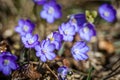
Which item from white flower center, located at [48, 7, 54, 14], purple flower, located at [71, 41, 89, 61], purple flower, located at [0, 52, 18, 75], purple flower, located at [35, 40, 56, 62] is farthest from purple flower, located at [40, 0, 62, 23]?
purple flower, located at [0, 52, 18, 75]

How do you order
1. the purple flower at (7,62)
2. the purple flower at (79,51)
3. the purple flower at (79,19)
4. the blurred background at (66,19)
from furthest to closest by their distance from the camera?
1. the blurred background at (66,19)
2. the purple flower at (79,19)
3. the purple flower at (79,51)
4. the purple flower at (7,62)

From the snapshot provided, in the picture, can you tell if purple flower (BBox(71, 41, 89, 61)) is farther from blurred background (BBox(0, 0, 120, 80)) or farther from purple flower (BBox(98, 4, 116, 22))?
purple flower (BBox(98, 4, 116, 22))

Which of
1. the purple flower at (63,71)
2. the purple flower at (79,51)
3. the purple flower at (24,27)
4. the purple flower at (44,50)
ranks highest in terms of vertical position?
the purple flower at (24,27)

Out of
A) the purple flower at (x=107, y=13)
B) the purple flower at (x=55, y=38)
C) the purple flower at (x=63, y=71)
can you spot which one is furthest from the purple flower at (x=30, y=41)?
the purple flower at (x=107, y=13)

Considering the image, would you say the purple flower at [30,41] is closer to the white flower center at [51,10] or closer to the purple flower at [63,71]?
the purple flower at [63,71]

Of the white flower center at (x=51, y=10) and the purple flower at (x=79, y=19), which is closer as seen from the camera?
the purple flower at (x=79, y=19)

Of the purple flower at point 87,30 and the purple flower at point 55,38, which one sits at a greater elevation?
the purple flower at point 55,38

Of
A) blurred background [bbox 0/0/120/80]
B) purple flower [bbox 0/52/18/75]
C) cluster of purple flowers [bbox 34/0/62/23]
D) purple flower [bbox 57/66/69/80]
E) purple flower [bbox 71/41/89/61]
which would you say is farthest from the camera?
blurred background [bbox 0/0/120/80]

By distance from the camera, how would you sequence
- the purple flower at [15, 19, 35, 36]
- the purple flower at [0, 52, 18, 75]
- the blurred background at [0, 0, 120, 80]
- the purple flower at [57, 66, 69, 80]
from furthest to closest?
the blurred background at [0, 0, 120, 80]
the purple flower at [15, 19, 35, 36]
the purple flower at [57, 66, 69, 80]
the purple flower at [0, 52, 18, 75]

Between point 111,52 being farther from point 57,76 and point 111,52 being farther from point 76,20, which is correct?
point 57,76
